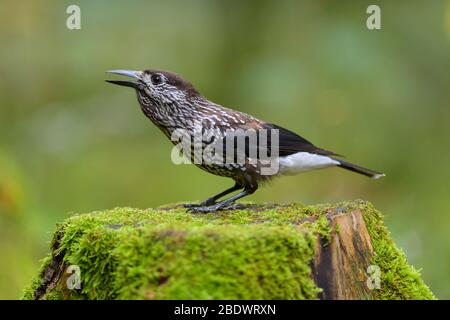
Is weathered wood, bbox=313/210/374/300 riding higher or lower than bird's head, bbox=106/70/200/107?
lower

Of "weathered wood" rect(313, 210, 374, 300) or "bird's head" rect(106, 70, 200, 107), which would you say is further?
"bird's head" rect(106, 70, 200, 107)

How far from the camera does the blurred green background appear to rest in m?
8.65

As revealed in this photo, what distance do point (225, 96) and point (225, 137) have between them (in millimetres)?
4043

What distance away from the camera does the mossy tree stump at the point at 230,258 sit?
3645 mm

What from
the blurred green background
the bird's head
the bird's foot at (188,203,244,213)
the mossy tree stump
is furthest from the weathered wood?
the blurred green background

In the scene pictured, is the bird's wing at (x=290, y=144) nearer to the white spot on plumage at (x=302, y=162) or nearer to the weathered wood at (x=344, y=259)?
the white spot on plumage at (x=302, y=162)

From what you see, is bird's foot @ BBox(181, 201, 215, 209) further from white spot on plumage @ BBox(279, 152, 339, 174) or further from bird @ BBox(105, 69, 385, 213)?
white spot on plumage @ BBox(279, 152, 339, 174)

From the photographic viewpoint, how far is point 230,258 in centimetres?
365

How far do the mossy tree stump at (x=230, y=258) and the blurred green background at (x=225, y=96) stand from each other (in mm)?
3033

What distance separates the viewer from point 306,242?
152 inches

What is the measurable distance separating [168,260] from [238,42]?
21.2ft

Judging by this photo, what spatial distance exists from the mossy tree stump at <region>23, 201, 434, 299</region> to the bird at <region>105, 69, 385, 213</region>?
0.88 m

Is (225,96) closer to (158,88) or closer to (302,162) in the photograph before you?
(158,88)
